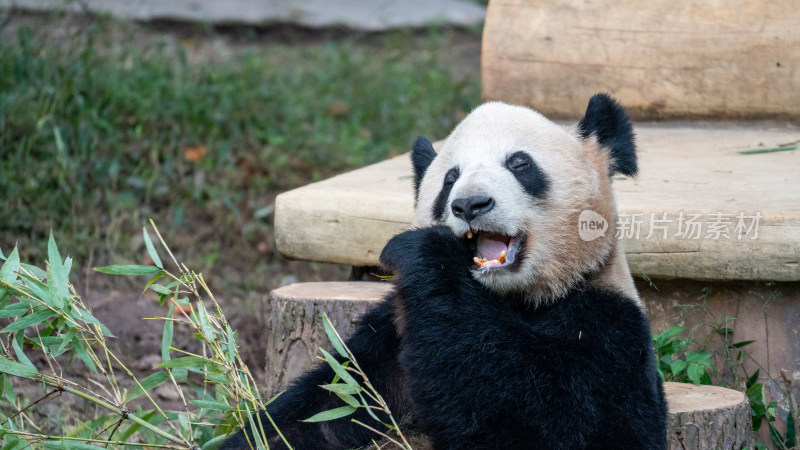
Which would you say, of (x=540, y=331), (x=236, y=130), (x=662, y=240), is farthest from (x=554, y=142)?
(x=236, y=130)

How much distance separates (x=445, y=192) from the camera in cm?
272

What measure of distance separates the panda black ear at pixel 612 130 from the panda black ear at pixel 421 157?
0.52 metres

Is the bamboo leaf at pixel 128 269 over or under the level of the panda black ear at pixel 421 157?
under

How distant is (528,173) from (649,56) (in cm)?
266

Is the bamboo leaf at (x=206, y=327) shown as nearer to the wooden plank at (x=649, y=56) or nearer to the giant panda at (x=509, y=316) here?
the giant panda at (x=509, y=316)

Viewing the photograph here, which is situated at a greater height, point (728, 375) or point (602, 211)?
point (602, 211)

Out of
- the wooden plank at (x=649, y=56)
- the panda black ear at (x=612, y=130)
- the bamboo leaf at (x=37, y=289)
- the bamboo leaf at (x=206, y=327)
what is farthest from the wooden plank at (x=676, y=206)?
the bamboo leaf at (x=37, y=289)

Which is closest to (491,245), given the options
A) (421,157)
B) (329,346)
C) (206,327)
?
(421,157)

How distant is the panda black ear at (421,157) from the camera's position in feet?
9.86

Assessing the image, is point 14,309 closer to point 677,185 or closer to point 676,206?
point 676,206

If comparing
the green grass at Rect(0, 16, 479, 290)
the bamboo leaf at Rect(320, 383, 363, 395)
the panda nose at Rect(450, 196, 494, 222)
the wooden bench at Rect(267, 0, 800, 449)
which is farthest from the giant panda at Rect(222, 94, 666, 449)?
the green grass at Rect(0, 16, 479, 290)

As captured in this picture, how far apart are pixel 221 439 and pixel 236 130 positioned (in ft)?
13.1

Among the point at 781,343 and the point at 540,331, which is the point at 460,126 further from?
the point at 781,343

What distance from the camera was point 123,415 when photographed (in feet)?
8.21
